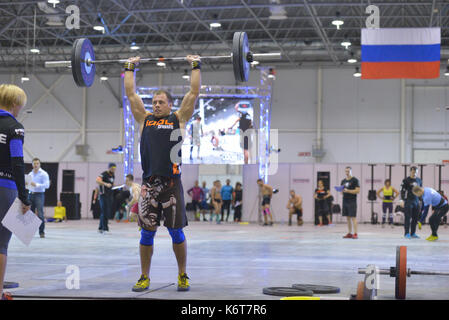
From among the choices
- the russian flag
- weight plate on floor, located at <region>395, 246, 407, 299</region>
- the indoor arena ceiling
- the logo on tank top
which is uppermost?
the indoor arena ceiling

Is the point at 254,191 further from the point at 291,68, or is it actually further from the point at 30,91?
the point at 30,91

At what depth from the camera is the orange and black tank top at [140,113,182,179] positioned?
4.90 m

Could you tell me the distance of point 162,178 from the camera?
4926 millimetres

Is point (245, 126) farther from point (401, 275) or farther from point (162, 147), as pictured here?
point (401, 275)

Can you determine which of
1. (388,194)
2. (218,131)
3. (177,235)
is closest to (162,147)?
(177,235)

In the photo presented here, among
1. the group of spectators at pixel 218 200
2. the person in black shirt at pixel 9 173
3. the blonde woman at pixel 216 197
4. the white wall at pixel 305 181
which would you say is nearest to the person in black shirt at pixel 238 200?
the group of spectators at pixel 218 200

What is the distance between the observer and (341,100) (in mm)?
25375

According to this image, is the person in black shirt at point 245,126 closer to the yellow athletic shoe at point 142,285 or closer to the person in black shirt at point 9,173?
the yellow athletic shoe at point 142,285

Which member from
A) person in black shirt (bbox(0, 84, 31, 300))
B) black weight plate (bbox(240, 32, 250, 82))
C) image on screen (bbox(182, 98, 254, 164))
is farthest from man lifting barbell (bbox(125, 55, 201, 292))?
image on screen (bbox(182, 98, 254, 164))

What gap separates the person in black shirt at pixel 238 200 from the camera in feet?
67.7

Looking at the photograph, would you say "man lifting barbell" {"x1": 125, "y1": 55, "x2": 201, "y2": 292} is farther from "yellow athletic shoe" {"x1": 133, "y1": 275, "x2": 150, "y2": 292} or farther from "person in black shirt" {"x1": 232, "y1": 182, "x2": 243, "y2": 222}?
"person in black shirt" {"x1": 232, "y1": 182, "x2": 243, "y2": 222}

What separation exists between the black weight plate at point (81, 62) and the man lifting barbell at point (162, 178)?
1.53 m

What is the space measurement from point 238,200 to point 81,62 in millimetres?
14778

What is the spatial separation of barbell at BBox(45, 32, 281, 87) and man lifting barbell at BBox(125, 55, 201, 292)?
782 mm
